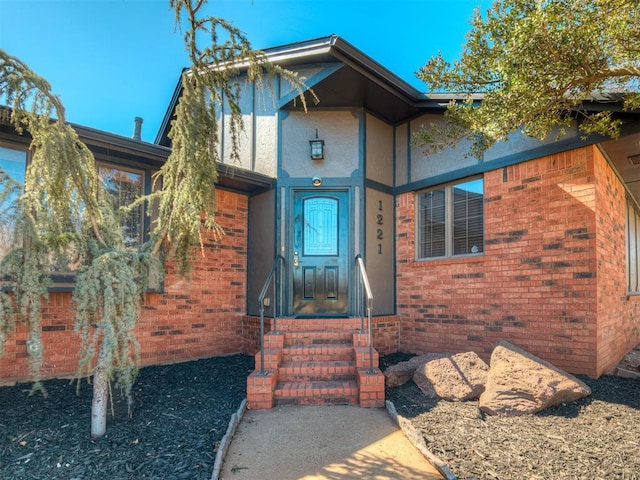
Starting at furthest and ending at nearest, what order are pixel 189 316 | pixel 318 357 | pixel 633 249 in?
1. pixel 633 249
2. pixel 189 316
3. pixel 318 357

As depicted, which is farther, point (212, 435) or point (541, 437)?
point (212, 435)

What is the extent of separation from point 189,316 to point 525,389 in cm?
416

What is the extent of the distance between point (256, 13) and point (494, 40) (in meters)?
2.67

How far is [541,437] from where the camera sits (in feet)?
9.88

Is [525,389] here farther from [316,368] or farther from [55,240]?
[55,240]

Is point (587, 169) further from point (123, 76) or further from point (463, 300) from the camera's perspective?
point (123, 76)

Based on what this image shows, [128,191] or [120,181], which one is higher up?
[120,181]

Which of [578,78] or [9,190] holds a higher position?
[578,78]

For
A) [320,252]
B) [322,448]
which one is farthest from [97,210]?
[320,252]

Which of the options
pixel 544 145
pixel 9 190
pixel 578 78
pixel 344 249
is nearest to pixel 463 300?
pixel 344 249

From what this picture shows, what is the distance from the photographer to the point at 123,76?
290 inches

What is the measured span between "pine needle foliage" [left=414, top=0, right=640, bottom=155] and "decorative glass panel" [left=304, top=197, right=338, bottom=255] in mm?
2361

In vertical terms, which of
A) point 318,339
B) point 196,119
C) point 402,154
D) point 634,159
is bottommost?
point 318,339

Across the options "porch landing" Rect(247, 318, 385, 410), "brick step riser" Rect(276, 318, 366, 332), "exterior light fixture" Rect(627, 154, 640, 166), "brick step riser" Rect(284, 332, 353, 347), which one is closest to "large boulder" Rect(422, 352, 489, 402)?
"porch landing" Rect(247, 318, 385, 410)
